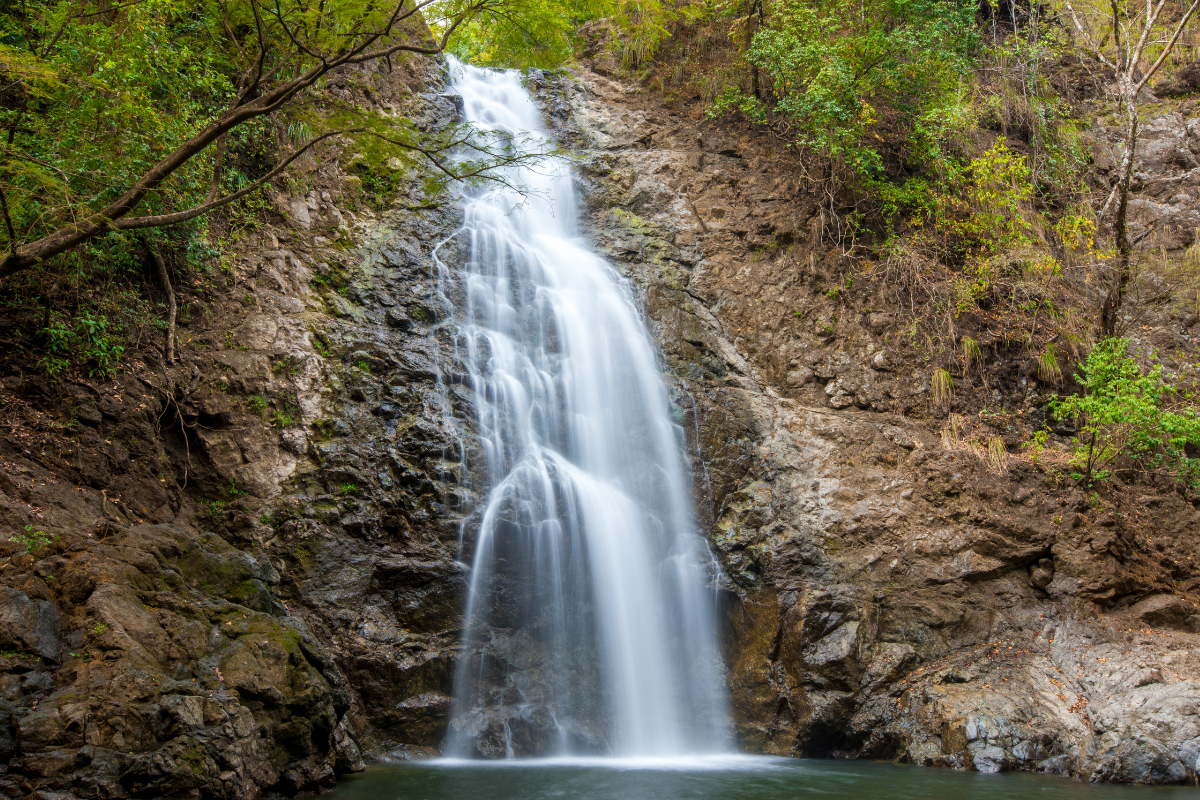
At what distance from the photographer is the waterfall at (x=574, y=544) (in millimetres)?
8695

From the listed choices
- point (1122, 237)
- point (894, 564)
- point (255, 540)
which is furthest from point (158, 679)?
point (1122, 237)

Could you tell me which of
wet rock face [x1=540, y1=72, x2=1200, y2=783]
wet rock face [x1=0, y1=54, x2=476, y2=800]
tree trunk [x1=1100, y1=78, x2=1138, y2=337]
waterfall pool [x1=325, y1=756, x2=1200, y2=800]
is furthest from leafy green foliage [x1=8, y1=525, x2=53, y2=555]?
tree trunk [x1=1100, y1=78, x2=1138, y2=337]

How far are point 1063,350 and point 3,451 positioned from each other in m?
15.0

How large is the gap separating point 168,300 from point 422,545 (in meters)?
4.51

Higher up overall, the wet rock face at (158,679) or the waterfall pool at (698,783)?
the wet rock face at (158,679)

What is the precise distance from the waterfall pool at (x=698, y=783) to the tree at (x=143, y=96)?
18.8 feet

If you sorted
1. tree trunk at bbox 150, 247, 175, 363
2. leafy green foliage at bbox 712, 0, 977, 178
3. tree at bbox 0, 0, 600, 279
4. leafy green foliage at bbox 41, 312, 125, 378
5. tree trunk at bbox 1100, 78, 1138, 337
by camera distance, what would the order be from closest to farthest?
tree at bbox 0, 0, 600, 279 < leafy green foliage at bbox 41, 312, 125, 378 < tree trunk at bbox 150, 247, 175, 363 < tree trunk at bbox 1100, 78, 1138, 337 < leafy green foliage at bbox 712, 0, 977, 178

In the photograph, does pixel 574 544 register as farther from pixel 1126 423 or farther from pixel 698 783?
pixel 1126 423

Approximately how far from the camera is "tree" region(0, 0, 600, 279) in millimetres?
5984

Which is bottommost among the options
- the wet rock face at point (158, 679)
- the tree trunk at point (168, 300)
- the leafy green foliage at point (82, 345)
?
the wet rock face at point (158, 679)

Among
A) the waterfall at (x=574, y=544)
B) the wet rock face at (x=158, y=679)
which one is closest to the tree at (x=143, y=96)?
the waterfall at (x=574, y=544)

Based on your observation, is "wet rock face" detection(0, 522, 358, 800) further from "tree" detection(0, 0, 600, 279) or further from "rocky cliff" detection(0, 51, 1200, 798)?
"tree" detection(0, 0, 600, 279)

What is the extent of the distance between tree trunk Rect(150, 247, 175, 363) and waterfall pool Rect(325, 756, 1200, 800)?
5417mm

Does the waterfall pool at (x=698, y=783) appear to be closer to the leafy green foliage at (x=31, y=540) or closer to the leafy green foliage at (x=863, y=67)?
the leafy green foliage at (x=31, y=540)
